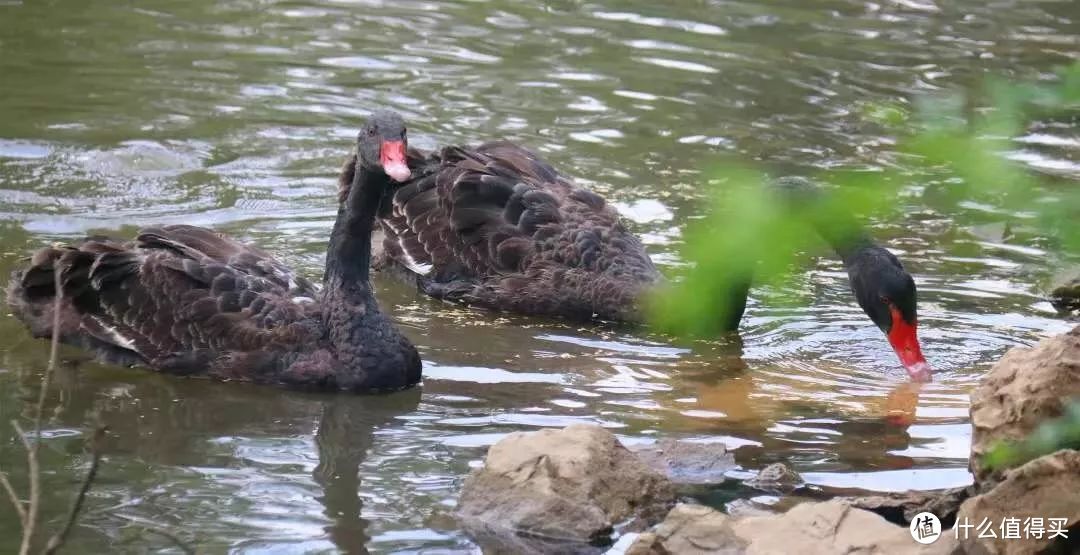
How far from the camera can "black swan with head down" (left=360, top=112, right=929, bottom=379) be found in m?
8.19

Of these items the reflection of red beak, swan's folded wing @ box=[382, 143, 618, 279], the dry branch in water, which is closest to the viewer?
the dry branch in water

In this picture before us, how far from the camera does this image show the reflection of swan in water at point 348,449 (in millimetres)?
5117

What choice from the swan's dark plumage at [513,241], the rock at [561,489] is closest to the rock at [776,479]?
the rock at [561,489]

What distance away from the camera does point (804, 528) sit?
466 cm

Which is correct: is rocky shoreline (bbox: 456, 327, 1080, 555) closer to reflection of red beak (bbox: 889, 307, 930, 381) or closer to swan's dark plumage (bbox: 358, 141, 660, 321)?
reflection of red beak (bbox: 889, 307, 930, 381)

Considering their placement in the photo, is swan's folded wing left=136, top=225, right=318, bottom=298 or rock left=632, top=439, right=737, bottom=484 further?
swan's folded wing left=136, top=225, right=318, bottom=298

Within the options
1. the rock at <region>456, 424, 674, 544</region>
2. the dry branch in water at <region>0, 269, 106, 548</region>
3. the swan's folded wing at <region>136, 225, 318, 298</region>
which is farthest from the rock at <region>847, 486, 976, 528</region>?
the swan's folded wing at <region>136, 225, 318, 298</region>

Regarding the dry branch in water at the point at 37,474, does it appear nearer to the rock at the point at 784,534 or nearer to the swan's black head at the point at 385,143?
the rock at the point at 784,534

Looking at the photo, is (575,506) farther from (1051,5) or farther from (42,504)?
(1051,5)

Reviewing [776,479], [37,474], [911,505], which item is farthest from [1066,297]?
[37,474]

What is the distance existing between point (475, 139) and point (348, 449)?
522cm

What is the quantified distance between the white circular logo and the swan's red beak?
2604 millimetres

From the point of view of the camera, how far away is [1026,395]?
4980 millimetres

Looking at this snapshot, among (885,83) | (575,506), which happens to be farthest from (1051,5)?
(575,506)
